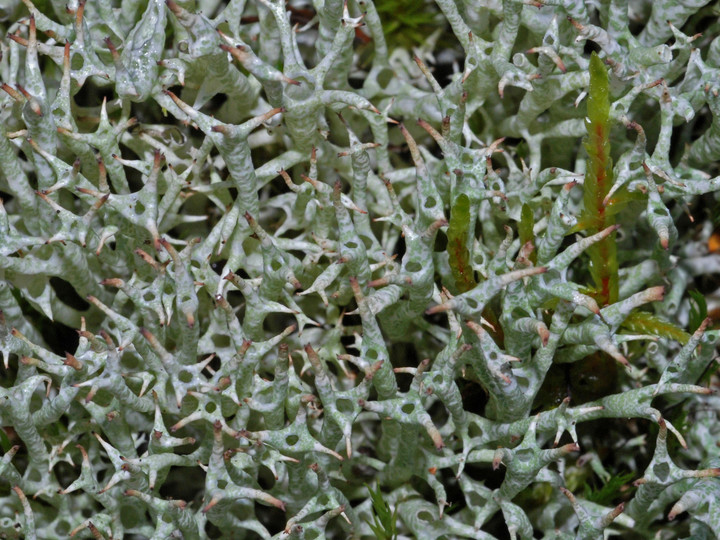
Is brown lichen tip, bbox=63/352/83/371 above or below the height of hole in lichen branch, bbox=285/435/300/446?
above

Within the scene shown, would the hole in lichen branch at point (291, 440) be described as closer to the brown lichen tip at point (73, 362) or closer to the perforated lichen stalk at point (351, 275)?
the perforated lichen stalk at point (351, 275)

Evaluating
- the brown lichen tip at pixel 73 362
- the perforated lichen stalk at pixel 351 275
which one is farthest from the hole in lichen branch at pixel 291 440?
the brown lichen tip at pixel 73 362

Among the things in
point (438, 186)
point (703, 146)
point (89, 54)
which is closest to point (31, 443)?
point (89, 54)

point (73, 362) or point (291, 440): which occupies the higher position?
point (73, 362)

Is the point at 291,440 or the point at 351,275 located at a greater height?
the point at 351,275

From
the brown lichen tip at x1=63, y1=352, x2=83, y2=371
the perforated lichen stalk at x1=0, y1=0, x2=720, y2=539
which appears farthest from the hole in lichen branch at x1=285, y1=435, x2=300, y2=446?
the brown lichen tip at x1=63, y1=352, x2=83, y2=371

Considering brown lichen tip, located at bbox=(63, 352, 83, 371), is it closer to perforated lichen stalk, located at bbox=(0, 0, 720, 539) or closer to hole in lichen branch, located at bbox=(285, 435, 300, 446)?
perforated lichen stalk, located at bbox=(0, 0, 720, 539)

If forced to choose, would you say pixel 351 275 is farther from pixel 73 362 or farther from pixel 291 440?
pixel 73 362

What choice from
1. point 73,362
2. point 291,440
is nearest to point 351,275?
point 291,440

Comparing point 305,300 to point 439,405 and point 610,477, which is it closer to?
point 439,405
